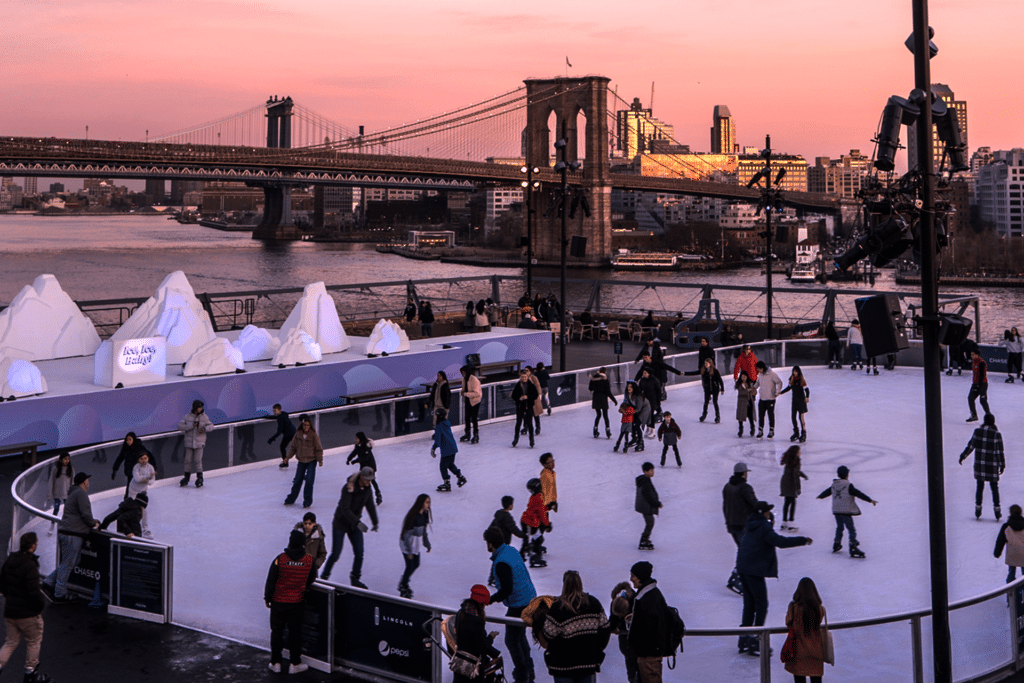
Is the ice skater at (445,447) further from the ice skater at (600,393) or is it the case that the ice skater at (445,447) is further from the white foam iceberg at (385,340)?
the white foam iceberg at (385,340)

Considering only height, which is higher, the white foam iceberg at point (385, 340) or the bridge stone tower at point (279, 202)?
the bridge stone tower at point (279, 202)

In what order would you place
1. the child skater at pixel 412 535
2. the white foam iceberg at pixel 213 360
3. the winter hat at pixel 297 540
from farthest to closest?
1. the white foam iceberg at pixel 213 360
2. the child skater at pixel 412 535
3. the winter hat at pixel 297 540

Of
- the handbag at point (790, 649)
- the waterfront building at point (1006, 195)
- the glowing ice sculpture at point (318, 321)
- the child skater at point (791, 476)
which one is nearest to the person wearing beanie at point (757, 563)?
the handbag at point (790, 649)

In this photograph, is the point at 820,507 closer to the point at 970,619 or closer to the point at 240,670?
the point at 970,619

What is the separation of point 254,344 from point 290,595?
46.7 feet

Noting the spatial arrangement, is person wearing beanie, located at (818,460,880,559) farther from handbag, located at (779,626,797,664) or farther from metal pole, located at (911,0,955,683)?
handbag, located at (779,626,797,664)

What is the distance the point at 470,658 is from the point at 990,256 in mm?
119646

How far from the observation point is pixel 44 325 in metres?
22.1

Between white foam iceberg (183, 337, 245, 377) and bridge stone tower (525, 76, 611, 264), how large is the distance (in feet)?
220

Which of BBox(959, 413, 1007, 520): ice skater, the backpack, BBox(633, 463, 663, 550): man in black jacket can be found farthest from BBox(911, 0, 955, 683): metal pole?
BBox(959, 413, 1007, 520): ice skater

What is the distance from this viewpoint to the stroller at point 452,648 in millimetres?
7598

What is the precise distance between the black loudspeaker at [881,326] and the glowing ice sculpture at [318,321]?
54.2 feet

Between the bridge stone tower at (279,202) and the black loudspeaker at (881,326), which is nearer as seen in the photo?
the black loudspeaker at (881,326)

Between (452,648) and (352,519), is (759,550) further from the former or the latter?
(352,519)
